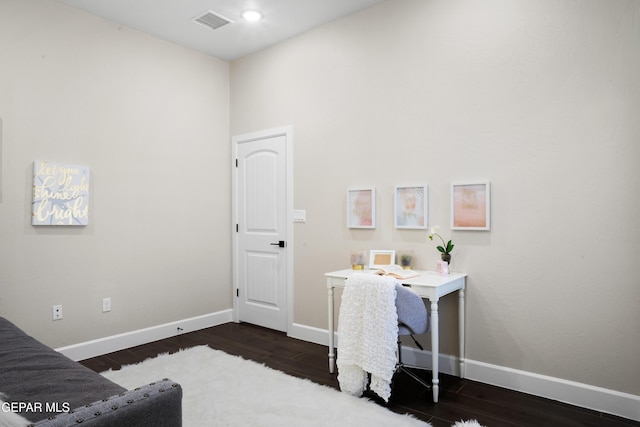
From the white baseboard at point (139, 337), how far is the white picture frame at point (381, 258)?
6.90 feet

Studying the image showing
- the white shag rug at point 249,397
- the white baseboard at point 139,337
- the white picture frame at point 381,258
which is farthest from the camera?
the white baseboard at point 139,337

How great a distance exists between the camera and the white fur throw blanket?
2.56 m

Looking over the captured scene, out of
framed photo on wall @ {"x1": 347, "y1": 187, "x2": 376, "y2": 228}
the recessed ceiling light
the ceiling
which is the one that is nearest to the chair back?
framed photo on wall @ {"x1": 347, "y1": 187, "x2": 376, "y2": 228}

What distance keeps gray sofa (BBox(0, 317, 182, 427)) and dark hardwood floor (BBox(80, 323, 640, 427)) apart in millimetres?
1518

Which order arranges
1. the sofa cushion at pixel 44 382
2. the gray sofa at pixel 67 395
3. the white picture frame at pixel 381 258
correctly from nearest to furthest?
the gray sofa at pixel 67 395 → the sofa cushion at pixel 44 382 → the white picture frame at pixel 381 258

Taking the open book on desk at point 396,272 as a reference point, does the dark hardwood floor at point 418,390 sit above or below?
below

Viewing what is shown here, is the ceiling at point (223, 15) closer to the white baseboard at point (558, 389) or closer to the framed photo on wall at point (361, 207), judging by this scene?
the framed photo on wall at point (361, 207)

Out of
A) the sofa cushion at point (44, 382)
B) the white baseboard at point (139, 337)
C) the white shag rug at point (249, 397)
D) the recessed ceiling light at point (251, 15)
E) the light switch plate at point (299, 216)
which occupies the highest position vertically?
the recessed ceiling light at point (251, 15)

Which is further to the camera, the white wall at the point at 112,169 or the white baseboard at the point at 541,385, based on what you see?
the white wall at the point at 112,169

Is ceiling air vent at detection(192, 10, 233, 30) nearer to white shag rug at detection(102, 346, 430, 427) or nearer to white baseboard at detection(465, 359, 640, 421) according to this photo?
white shag rug at detection(102, 346, 430, 427)

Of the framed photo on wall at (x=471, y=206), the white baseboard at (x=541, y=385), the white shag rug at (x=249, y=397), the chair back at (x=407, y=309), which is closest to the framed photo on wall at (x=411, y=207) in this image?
the framed photo on wall at (x=471, y=206)

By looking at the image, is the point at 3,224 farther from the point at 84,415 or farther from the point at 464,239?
the point at 464,239

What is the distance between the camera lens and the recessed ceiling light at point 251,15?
143 inches

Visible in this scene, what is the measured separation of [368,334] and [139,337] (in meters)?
2.38
